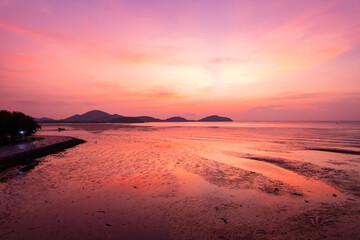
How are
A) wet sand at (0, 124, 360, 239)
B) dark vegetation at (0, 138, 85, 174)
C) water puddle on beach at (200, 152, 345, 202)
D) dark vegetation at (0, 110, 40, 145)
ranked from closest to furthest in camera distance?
1. wet sand at (0, 124, 360, 239)
2. water puddle on beach at (200, 152, 345, 202)
3. dark vegetation at (0, 138, 85, 174)
4. dark vegetation at (0, 110, 40, 145)

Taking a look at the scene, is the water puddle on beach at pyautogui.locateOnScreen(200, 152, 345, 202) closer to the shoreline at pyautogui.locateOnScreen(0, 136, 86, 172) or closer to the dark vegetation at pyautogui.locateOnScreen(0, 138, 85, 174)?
the dark vegetation at pyautogui.locateOnScreen(0, 138, 85, 174)

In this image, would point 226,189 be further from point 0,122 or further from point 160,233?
point 0,122

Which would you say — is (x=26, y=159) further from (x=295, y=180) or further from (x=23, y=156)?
(x=295, y=180)

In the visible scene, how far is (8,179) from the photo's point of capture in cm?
1437

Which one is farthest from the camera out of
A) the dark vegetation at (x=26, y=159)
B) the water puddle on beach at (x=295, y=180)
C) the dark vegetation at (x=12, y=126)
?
the dark vegetation at (x=12, y=126)

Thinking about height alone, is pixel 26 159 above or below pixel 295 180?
above

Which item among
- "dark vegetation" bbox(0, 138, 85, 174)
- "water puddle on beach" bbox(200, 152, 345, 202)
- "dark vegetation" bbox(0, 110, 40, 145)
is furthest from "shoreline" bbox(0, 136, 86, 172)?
"water puddle on beach" bbox(200, 152, 345, 202)

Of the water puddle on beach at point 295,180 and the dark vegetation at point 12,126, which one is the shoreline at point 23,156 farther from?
the water puddle on beach at point 295,180

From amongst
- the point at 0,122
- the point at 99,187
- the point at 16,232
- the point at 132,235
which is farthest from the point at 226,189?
the point at 0,122

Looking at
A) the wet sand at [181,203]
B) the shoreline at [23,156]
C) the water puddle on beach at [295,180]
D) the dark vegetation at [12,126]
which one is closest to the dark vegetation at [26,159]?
the shoreline at [23,156]

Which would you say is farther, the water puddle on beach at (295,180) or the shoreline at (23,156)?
the shoreline at (23,156)

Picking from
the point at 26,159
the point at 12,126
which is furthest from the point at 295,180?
the point at 12,126

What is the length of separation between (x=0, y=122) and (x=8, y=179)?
1956 centimetres

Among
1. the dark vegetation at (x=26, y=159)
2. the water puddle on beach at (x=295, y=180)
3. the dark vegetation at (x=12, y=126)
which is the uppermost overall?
the dark vegetation at (x=12, y=126)
